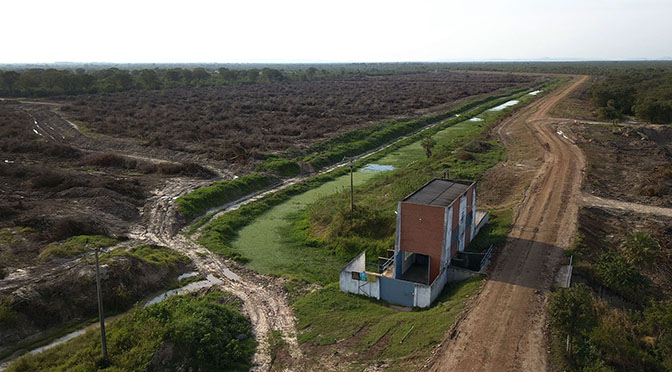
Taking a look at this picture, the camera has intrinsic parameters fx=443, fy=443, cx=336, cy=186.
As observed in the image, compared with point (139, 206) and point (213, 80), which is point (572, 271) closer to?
point (139, 206)

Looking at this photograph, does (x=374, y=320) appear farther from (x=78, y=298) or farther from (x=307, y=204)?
(x=307, y=204)

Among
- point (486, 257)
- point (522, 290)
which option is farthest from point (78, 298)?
point (522, 290)

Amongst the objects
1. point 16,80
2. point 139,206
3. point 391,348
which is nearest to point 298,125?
point 139,206

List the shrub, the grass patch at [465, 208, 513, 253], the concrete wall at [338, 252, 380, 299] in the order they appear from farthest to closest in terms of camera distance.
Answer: the shrub
the grass patch at [465, 208, 513, 253]
the concrete wall at [338, 252, 380, 299]

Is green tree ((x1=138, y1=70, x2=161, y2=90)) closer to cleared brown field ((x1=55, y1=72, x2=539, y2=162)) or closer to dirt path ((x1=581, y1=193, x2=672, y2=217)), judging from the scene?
cleared brown field ((x1=55, y1=72, x2=539, y2=162))

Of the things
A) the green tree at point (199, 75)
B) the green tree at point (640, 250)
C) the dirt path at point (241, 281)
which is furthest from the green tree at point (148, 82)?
the green tree at point (640, 250)

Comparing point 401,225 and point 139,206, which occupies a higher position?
point 401,225

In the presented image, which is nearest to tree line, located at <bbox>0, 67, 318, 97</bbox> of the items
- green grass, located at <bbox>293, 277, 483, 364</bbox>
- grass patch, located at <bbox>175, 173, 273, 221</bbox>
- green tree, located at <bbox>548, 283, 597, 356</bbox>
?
grass patch, located at <bbox>175, 173, 273, 221</bbox>
